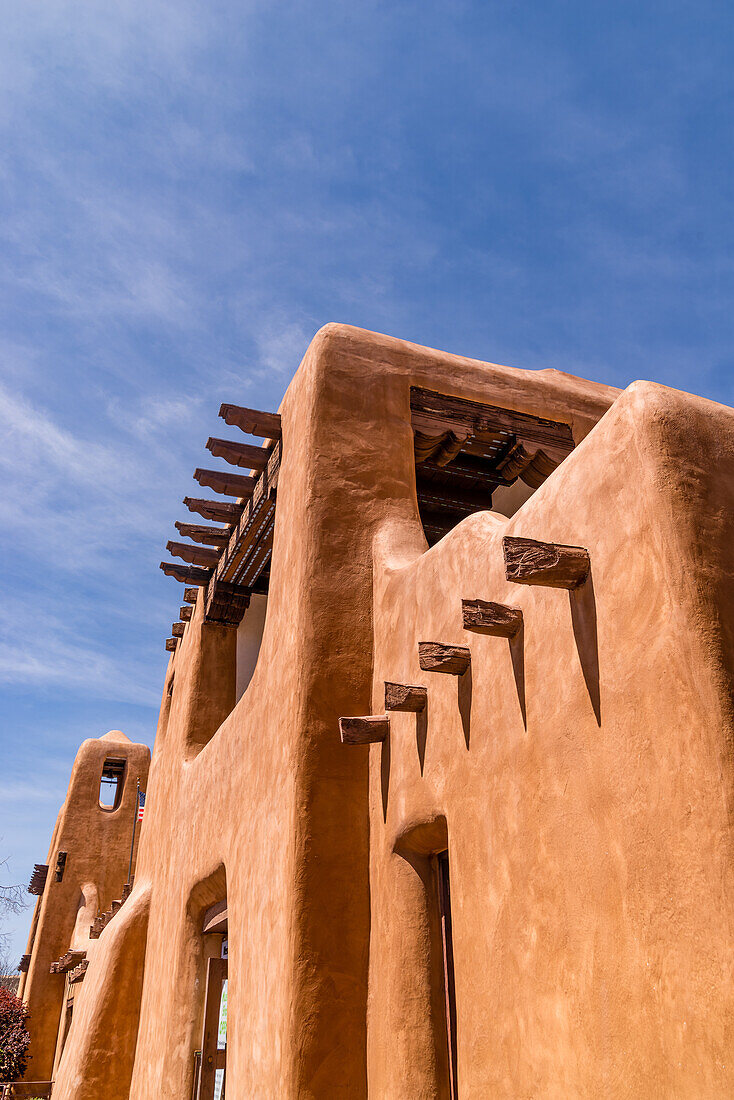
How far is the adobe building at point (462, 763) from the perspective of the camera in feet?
10.9

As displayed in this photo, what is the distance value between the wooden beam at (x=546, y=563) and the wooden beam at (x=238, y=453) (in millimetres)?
5745

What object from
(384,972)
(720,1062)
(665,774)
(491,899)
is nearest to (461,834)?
(491,899)

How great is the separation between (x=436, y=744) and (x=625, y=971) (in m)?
2.26

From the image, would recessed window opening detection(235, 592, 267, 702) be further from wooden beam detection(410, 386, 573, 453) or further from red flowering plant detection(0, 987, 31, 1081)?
red flowering plant detection(0, 987, 31, 1081)

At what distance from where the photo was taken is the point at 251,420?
8.73m

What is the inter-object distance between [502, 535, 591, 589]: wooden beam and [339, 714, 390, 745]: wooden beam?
2599mm

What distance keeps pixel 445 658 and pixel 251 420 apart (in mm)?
4308

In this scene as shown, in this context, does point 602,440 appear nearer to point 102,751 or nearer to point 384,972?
point 384,972

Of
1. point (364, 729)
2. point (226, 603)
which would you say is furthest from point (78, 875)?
point (364, 729)

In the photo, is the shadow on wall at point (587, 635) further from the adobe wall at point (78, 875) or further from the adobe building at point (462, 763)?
the adobe wall at point (78, 875)

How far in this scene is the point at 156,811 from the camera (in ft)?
42.0

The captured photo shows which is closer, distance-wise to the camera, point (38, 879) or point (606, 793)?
point (606, 793)

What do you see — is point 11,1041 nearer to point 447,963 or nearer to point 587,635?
point 447,963

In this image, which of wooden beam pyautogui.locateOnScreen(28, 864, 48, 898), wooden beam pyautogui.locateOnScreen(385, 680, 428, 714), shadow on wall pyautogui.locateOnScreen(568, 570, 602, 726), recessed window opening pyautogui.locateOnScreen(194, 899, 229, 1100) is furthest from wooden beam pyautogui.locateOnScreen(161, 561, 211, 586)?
wooden beam pyautogui.locateOnScreen(28, 864, 48, 898)
